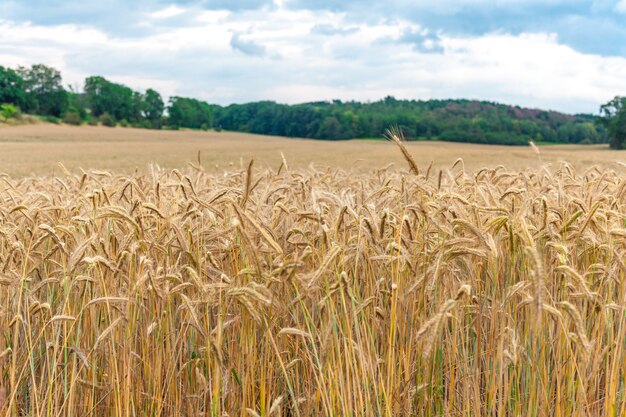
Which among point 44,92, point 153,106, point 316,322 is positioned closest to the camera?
point 316,322

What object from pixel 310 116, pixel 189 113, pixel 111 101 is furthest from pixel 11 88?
pixel 310 116

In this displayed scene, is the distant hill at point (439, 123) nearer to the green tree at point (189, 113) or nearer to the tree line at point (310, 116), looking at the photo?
the tree line at point (310, 116)

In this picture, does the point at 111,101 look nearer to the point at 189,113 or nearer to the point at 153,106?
the point at 153,106

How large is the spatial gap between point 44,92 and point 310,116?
4183 centimetres

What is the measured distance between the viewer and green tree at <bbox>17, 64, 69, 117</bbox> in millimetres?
89875

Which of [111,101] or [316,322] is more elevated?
[111,101]

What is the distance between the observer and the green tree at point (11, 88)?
87.6 meters

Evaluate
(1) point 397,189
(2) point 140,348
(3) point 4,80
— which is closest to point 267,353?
(2) point 140,348

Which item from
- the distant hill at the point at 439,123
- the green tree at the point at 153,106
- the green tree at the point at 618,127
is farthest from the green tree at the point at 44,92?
the green tree at the point at 618,127

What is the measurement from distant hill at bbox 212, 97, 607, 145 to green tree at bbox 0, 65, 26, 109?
36.7 m

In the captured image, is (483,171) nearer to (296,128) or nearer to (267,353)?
(267,353)

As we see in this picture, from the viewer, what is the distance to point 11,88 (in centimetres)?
8819

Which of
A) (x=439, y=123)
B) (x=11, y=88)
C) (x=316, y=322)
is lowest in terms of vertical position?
(x=316, y=322)

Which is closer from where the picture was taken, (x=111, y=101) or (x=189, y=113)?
(x=111, y=101)
